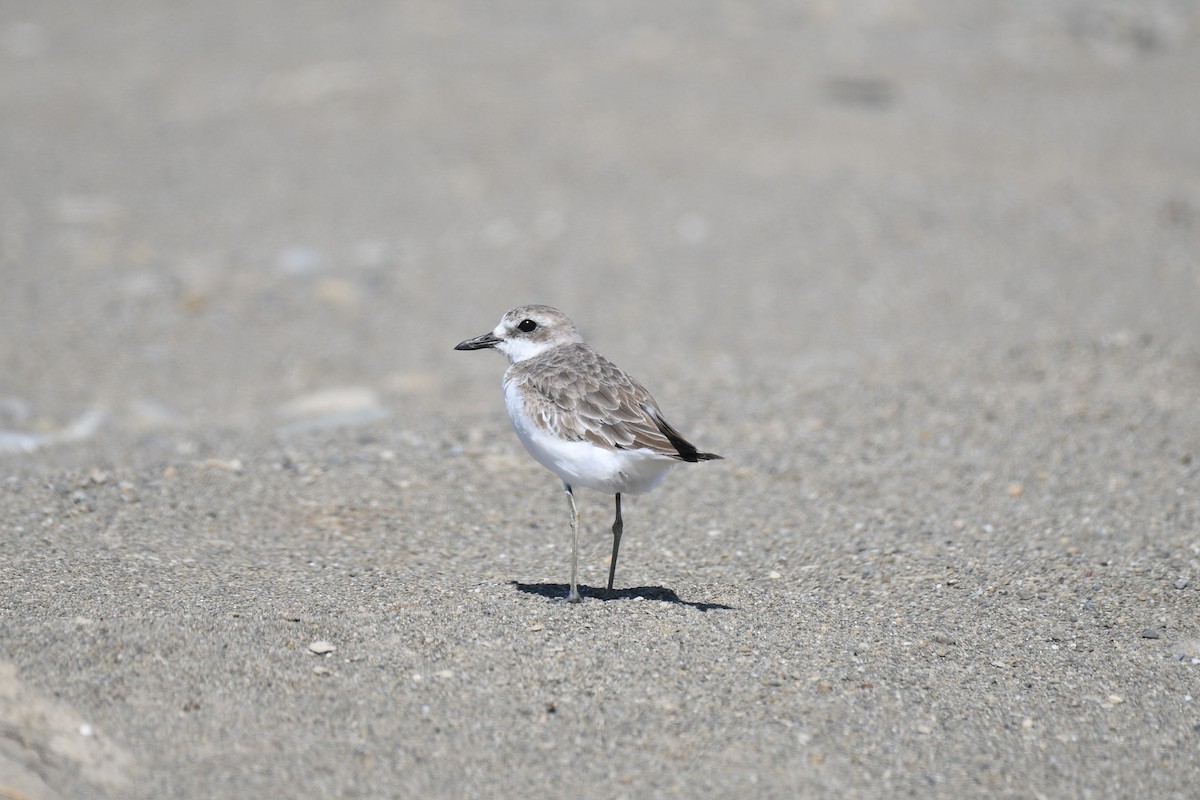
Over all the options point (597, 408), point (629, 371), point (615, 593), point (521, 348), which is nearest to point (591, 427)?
point (597, 408)

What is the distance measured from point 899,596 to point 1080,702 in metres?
1.19

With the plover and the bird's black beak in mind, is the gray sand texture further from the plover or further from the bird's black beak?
the bird's black beak

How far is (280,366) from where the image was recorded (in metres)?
10.1

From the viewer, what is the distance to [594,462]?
521 cm

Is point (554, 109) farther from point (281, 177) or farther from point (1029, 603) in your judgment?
point (1029, 603)

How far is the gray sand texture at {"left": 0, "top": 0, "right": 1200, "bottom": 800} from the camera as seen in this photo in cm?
435

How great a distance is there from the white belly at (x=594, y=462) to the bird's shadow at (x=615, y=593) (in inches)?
20.3

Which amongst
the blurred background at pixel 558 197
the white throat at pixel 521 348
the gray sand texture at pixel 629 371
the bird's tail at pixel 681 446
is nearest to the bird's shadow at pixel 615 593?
the gray sand texture at pixel 629 371

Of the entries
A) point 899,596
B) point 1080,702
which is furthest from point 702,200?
point 1080,702

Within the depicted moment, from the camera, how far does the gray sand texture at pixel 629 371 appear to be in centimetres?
435

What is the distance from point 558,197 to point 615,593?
8.27 meters

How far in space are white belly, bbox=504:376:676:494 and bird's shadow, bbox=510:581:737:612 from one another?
52 cm

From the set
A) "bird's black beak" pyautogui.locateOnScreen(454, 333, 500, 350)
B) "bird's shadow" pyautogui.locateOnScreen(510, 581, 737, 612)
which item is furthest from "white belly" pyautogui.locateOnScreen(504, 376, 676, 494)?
"bird's black beak" pyautogui.locateOnScreen(454, 333, 500, 350)

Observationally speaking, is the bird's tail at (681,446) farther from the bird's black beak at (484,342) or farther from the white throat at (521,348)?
the bird's black beak at (484,342)
